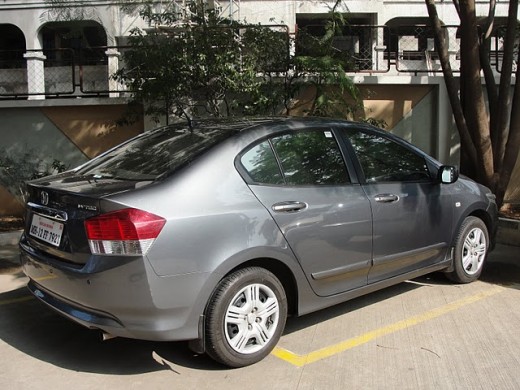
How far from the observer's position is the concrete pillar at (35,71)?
33.6 feet

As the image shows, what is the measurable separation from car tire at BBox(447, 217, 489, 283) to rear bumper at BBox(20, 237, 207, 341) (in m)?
2.85

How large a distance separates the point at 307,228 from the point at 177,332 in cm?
114

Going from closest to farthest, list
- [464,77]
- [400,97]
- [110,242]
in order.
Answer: [110,242] → [464,77] → [400,97]

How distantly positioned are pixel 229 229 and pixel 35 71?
384 inches

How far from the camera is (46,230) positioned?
11.8 ft

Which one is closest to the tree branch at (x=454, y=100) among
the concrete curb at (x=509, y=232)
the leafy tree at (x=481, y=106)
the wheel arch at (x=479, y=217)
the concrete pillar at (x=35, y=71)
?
the leafy tree at (x=481, y=106)

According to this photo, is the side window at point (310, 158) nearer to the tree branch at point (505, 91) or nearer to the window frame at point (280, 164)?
the window frame at point (280, 164)

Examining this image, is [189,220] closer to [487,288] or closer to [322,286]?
[322,286]

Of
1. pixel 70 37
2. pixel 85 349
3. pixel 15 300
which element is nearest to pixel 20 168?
pixel 15 300

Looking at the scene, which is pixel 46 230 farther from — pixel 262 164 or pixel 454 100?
pixel 454 100

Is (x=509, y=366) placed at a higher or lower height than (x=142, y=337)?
Result: lower

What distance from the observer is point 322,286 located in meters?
3.93

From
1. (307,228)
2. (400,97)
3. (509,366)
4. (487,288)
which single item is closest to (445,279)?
(487,288)

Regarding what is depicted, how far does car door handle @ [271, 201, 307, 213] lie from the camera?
364cm
